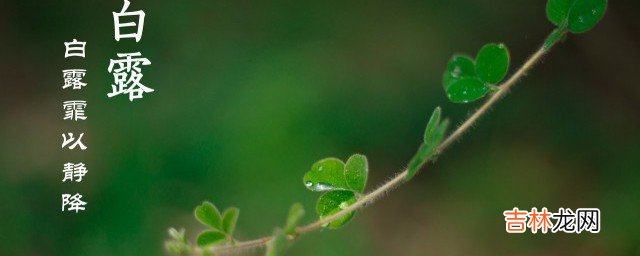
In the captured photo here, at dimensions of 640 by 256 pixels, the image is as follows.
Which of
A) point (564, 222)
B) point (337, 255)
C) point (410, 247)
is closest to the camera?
point (564, 222)

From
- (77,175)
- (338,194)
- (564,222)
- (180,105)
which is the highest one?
(180,105)

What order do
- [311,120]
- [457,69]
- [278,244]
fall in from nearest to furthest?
1. [278,244]
2. [457,69]
3. [311,120]

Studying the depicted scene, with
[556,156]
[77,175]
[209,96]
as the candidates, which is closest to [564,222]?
[556,156]

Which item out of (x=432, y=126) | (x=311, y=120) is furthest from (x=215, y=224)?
(x=311, y=120)

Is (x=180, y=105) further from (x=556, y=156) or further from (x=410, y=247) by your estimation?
(x=556, y=156)

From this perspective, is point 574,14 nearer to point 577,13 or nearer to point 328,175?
point 577,13

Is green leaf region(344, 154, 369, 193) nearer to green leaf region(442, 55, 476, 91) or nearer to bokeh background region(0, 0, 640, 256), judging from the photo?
green leaf region(442, 55, 476, 91)
